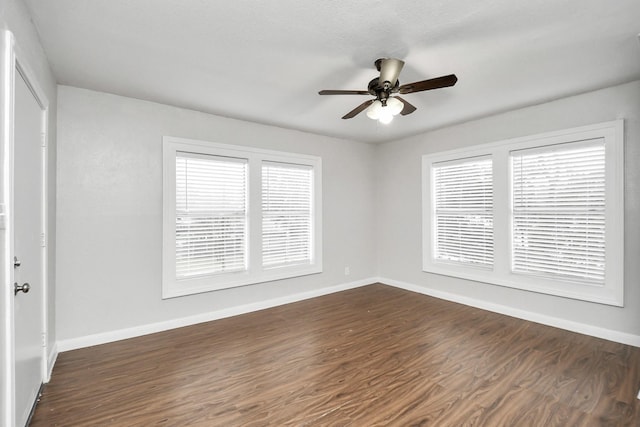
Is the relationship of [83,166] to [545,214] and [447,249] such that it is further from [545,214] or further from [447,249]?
[545,214]

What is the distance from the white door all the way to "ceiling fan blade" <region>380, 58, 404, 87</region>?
7.91ft

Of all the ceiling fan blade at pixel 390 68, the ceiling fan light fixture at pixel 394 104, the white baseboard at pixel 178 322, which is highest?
the ceiling fan blade at pixel 390 68

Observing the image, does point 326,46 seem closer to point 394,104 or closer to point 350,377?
point 394,104

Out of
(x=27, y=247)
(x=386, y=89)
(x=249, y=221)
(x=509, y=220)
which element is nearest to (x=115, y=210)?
(x=27, y=247)

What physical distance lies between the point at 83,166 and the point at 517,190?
4948 mm

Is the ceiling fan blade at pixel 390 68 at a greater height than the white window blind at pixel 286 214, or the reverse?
the ceiling fan blade at pixel 390 68

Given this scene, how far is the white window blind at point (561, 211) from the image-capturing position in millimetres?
3322

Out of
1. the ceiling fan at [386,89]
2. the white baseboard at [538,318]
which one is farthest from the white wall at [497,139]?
the ceiling fan at [386,89]

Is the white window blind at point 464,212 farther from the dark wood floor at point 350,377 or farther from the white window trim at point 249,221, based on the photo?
the white window trim at point 249,221

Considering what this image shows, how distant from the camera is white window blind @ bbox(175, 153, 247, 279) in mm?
3729

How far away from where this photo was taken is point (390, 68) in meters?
2.49

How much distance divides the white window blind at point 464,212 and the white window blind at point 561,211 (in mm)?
356

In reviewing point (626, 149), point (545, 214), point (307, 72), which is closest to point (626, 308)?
point (545, 214)

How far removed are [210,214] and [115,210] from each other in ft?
3.28
